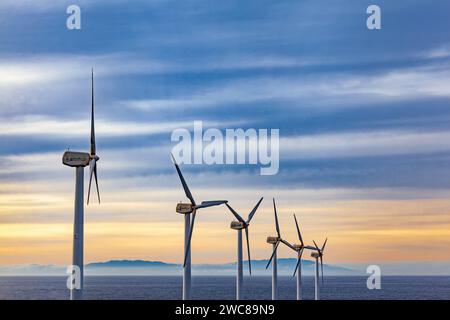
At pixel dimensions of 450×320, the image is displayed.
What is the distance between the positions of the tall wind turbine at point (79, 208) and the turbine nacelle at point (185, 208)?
1561 cm

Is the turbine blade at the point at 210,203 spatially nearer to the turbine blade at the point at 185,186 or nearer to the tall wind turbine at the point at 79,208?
the turbine blade at the point at 185,186

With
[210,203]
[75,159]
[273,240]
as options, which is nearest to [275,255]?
[273,240]

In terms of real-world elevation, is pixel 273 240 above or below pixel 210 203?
below

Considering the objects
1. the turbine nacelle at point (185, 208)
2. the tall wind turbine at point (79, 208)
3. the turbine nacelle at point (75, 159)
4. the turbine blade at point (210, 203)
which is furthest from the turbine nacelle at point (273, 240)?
the turbine nacelle at point (75, 159)

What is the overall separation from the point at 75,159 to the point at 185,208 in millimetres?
19110

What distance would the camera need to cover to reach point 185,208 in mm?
80875

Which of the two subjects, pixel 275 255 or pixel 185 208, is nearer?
pixel 185 208

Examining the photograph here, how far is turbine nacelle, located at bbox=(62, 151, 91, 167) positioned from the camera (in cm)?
6425

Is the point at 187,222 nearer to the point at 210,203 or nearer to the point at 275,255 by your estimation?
the point at 210,203

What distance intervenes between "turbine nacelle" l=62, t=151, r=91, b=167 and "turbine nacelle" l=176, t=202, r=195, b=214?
1814 cm
